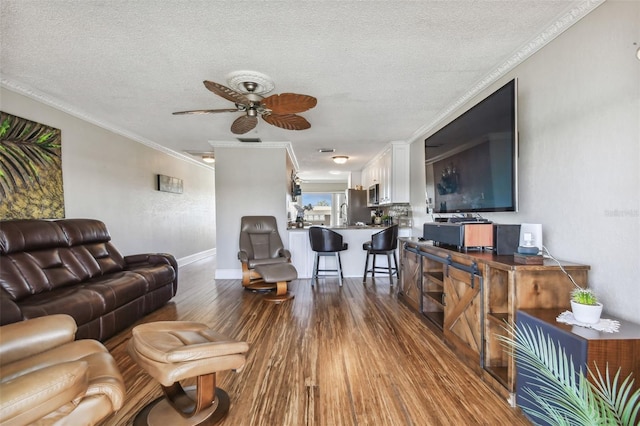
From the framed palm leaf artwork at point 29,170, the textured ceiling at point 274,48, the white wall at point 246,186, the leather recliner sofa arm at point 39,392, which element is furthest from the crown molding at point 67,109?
the leather recliner sofa arm at point 39,392

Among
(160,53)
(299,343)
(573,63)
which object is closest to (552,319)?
(573,63)

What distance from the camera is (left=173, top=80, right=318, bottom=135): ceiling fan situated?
2.28m

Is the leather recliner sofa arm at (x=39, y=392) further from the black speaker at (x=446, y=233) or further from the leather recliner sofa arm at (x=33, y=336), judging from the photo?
the black speaker at (x=446, y=233)

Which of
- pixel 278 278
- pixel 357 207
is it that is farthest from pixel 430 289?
pixel 357 207

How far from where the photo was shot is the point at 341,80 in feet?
8.96

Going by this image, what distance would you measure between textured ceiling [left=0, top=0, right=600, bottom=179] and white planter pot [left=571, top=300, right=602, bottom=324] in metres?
1.75

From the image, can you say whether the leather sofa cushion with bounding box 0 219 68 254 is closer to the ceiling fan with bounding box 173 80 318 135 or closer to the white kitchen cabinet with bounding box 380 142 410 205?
the ceiling fan with bounding box 173 80 318 135

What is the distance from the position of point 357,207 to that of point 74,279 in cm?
584

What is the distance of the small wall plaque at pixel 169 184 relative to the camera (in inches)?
215

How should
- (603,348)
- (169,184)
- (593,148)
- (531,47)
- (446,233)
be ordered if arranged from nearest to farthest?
(603,348) < (593,148) < (531,47) < (446,233) < (169,184)

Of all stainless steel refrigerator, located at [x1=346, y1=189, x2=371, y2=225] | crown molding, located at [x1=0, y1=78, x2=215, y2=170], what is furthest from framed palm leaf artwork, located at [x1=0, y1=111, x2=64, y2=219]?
stainless steel refrigerator, located at [x1=346, y1=189, x2=371, y2=225]

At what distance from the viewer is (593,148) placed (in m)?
1.68

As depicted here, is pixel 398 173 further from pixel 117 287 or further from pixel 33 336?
pixel 33 336

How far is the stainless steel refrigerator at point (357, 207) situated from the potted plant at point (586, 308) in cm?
595
